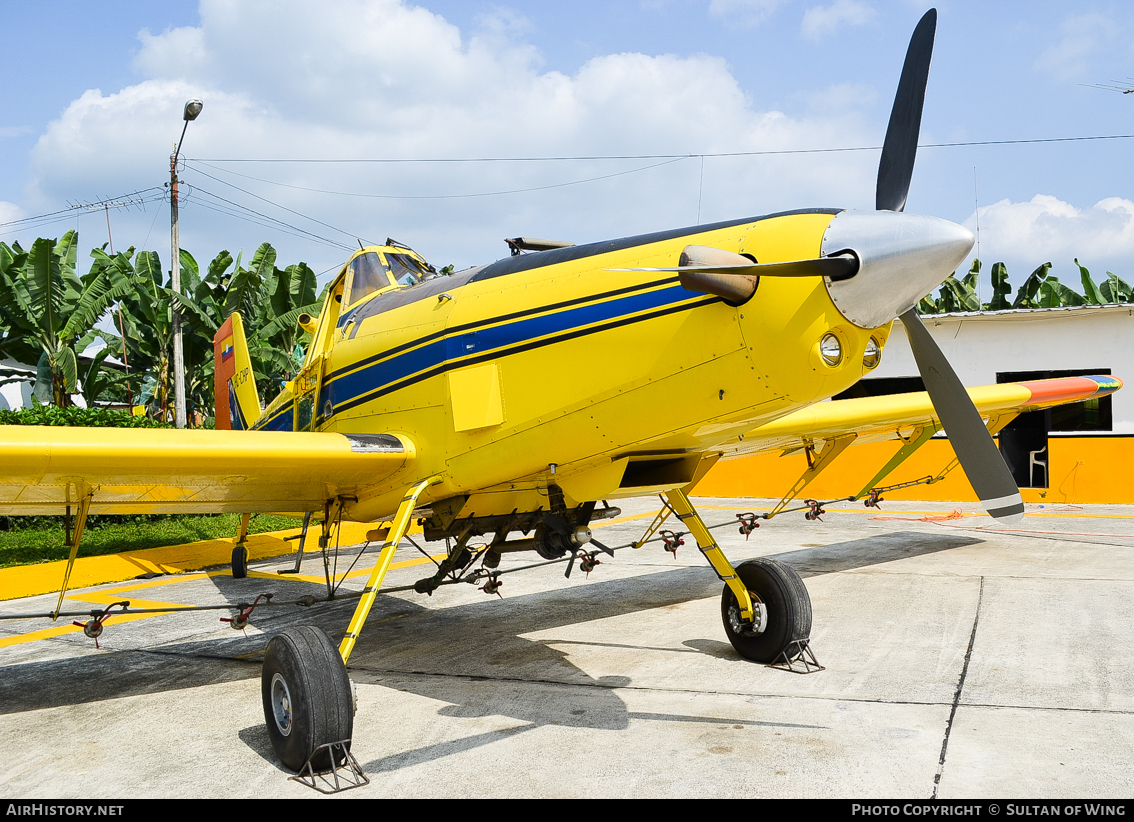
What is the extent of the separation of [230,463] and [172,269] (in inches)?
605

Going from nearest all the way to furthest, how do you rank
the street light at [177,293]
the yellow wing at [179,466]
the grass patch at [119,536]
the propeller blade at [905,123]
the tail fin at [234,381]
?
1. the propeller blade at [905,123]
2. the yellow wing at [179,466]
3. the tail fin at [234,381]
4. the grass patch at [119,536]
5. the street light at [177,293]

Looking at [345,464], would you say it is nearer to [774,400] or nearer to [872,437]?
[774,400]

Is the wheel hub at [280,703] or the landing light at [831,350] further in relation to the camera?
the wheel hub at [280,703]

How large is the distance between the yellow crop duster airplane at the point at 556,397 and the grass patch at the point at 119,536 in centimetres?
543

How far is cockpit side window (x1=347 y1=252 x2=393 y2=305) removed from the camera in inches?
252

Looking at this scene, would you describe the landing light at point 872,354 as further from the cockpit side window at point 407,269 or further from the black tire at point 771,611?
the cockpit side window at point 407,269

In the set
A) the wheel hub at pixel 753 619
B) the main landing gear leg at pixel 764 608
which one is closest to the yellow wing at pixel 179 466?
the main landing gear leg at pixel 764 608

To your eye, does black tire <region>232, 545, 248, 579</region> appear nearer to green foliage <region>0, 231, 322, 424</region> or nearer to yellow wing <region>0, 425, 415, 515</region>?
yellow wing <region>0, 425, 415, 515</region>

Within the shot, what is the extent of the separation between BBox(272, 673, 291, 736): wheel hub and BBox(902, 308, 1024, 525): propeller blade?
3711 millimetres

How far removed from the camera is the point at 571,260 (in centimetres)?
466

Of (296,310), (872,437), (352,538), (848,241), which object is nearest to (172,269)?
(296,310)

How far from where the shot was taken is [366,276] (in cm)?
647

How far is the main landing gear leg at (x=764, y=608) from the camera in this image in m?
5.68

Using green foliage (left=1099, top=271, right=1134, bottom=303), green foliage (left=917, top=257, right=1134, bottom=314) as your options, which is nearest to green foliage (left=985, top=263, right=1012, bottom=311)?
green foliage (left=917, top=257, right=1134, bottom=314)
